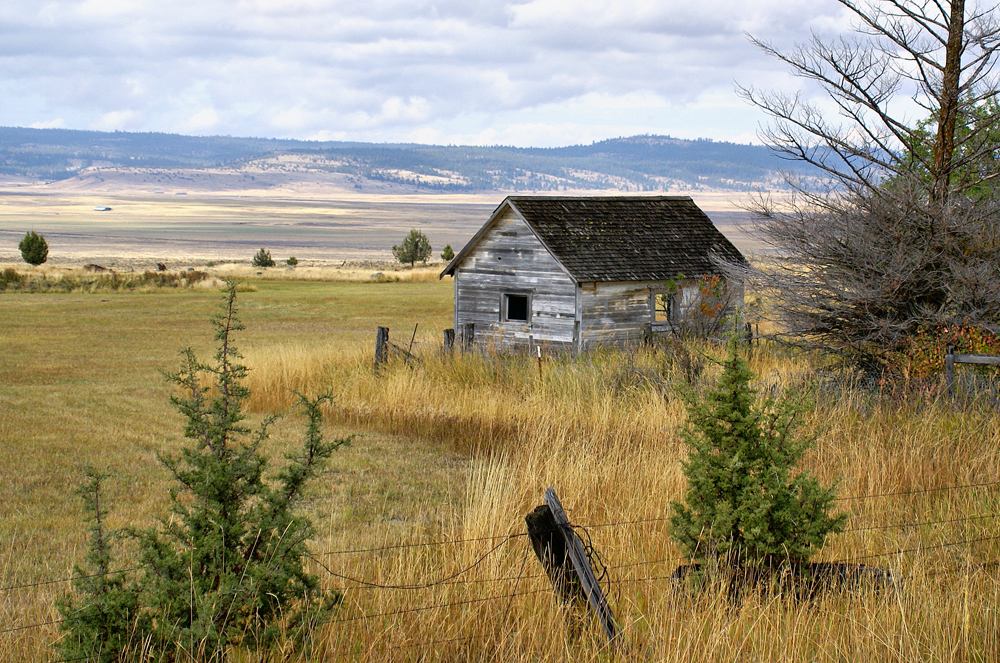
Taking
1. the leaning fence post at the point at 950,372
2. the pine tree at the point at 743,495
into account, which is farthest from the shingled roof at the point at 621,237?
the pine tree at the point at 743,495

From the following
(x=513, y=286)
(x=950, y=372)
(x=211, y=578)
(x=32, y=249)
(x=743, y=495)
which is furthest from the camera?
(x=32, y=249)

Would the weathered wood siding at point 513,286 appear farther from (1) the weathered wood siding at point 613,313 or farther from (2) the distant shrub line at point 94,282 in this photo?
(2) the distant shrub line at point 94,282

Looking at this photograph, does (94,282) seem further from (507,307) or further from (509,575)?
(509,575)

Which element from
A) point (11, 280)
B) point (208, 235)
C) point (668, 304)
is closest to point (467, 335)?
point (668, 304)

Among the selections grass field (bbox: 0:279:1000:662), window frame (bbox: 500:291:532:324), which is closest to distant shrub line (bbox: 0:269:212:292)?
grass field (bbox: 0:279:1000:662)

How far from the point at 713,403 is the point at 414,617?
79.7 inches

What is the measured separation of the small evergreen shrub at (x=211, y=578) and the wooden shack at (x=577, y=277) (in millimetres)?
13610

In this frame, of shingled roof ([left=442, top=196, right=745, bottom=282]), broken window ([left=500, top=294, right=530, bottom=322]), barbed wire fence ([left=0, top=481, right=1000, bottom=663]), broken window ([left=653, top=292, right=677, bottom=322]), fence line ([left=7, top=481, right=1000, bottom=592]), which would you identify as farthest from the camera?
broken window ([left=500, top=294, right=530, bottom=322])

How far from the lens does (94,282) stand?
137 feet

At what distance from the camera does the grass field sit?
4516 mm

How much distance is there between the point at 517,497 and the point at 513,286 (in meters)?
11.8

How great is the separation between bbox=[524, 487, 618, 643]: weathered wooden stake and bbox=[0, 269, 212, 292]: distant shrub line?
39.9 meters

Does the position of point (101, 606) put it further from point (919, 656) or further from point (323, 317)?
point (323, 317)

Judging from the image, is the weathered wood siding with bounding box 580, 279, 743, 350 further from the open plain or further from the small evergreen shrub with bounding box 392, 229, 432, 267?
the small evergreen shrub with bounding box 392, 229, 432, 267
